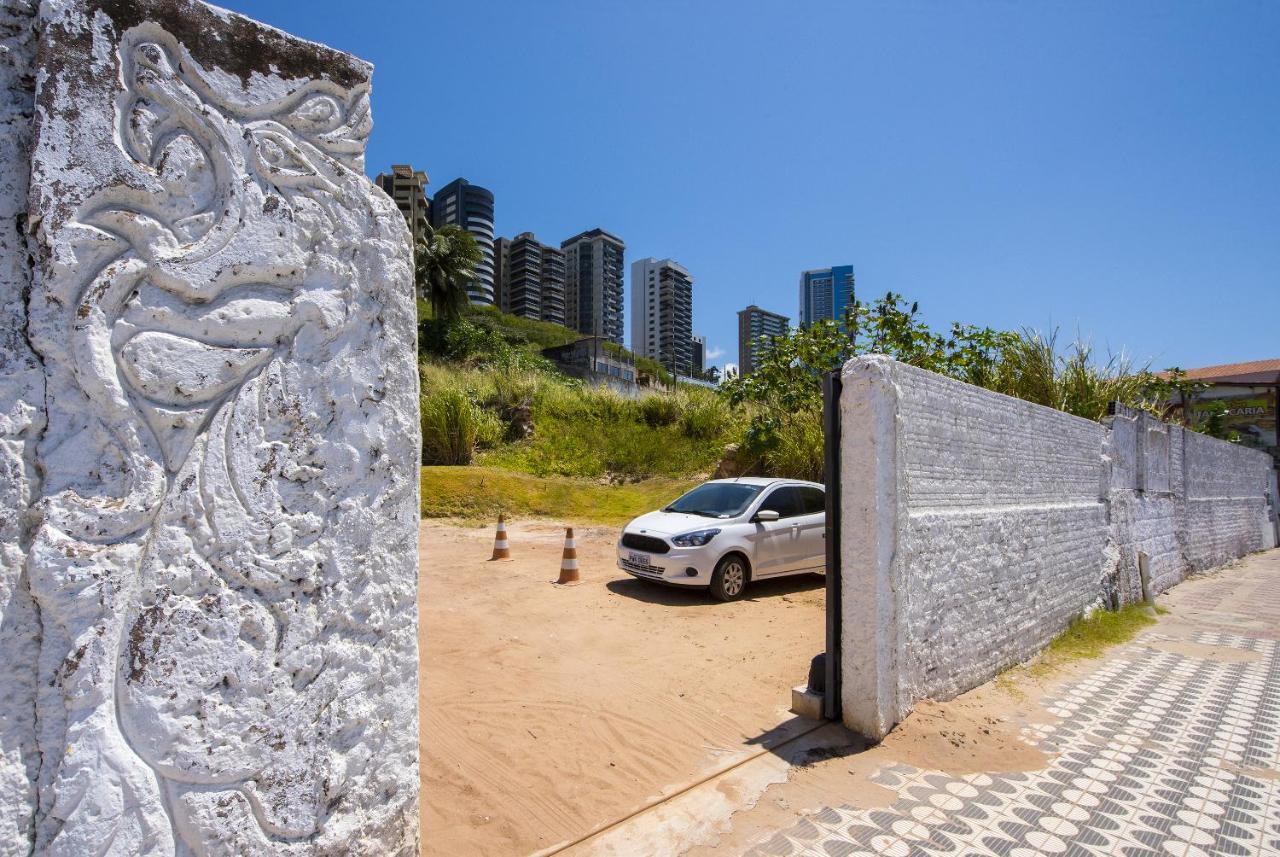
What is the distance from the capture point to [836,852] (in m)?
3.24

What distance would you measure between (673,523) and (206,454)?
300 inches

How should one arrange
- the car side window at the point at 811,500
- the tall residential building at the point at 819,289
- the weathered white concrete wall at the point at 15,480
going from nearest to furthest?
the weathered white concrete wall at the point at 15,480
the car side window at the point at 811,500
the tall residential building at the point at 819,289

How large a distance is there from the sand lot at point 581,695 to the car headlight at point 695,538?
29.9 inches

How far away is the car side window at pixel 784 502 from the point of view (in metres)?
9.30

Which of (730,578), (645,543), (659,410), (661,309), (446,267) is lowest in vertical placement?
(730,578)

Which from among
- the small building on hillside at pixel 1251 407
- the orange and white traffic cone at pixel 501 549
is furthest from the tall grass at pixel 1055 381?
the small building on hillside at pixel 1251 407

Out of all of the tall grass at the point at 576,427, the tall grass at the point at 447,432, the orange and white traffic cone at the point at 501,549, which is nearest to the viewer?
the orange and white traffic cone at the point at 501,549

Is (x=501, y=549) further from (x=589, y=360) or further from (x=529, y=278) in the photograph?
(x=529, y=278)

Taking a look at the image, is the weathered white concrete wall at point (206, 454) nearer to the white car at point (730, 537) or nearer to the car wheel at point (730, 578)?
the white car at point (730, 537)

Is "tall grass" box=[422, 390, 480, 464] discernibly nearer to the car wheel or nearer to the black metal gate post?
the car wheel

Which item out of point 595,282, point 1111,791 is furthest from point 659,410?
point 595,282

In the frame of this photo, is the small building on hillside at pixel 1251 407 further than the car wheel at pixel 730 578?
Yes

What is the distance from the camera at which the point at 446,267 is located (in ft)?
112

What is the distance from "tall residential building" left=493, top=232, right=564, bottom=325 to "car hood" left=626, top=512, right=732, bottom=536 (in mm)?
56758
